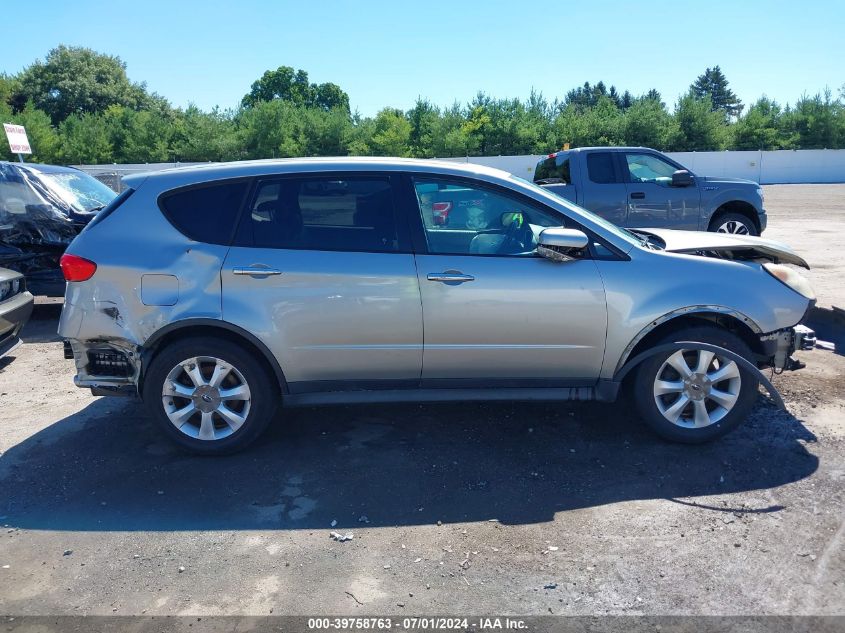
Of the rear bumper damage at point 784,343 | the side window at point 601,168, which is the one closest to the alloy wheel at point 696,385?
the rear bumper damage at point 784,343

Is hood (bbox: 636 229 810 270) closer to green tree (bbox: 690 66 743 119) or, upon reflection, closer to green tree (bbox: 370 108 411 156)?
green tree (bbox: 370 108 411 156)

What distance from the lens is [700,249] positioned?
195 inches

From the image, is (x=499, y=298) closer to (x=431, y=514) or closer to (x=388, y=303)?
(x=388, y=303)

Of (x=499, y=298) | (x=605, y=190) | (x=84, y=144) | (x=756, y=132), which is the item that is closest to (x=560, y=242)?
(x=499, y=298)

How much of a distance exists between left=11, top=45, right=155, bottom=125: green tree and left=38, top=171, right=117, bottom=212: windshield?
50013 mm

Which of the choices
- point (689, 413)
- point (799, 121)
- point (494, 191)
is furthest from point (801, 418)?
point (799, 121)

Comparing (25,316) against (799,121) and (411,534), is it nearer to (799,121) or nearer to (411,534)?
(411,534)

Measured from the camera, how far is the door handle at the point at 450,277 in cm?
433

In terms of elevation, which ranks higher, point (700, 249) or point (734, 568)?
point (700, 249)

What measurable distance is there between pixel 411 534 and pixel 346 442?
1.25 meters

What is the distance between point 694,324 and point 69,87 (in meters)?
60.0

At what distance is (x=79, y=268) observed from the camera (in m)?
4.39

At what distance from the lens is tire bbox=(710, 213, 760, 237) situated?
36.1ft

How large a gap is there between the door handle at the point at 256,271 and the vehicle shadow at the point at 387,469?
1.24 metres
